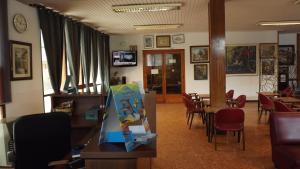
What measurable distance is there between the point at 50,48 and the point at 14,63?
3.28 ft

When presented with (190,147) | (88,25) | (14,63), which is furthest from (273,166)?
(88,25)

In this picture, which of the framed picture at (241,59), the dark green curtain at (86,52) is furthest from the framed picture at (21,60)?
the framed picture at (241,59)

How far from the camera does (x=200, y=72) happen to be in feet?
35.1

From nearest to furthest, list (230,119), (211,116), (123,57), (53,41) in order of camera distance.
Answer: (230,119)
(211,116)
(53,41)
(123,57)

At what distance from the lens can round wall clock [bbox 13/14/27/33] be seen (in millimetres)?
→ 4661

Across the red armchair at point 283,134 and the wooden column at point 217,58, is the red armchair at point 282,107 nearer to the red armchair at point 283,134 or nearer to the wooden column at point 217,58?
the wooden column at point 217,58

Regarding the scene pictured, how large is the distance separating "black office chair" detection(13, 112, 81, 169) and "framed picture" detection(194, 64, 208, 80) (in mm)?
8363

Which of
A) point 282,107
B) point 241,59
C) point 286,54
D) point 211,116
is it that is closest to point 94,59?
point 211,116

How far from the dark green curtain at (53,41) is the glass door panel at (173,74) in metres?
5.60

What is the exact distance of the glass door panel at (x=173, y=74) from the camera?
10.8m

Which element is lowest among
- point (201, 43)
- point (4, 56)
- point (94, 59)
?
point (4, 56)

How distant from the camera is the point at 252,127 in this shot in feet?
21.8

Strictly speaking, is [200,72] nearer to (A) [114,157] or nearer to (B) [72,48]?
(B) [72,48]

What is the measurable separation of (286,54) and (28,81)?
10.6 metres
